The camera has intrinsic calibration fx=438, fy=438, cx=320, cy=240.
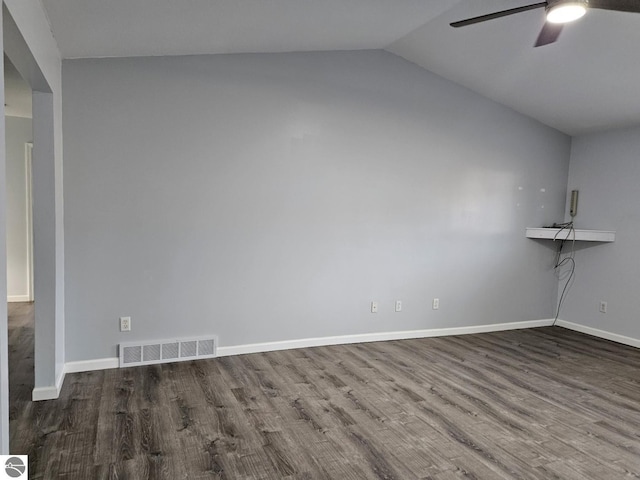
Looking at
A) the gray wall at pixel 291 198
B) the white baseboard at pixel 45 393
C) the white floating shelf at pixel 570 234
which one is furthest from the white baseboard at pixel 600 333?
the white baseboard at pixel 45 393

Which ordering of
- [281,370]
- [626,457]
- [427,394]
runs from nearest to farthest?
[626,457], [427,394], [281,370]

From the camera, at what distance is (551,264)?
538cm

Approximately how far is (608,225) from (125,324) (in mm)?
5059

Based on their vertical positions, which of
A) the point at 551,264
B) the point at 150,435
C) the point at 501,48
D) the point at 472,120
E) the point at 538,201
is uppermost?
the point at 501,48

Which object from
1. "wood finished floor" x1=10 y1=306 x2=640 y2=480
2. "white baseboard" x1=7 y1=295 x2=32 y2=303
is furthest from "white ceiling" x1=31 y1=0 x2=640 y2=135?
"white baseboard" x1=7 y1=295 x2=32 y2=303

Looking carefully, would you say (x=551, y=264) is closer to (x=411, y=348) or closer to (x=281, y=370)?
(x=411, y=348)

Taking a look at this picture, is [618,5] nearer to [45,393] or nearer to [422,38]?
[422,38]

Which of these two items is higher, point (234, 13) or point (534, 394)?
point (234, 13)

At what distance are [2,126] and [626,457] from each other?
11.0ft

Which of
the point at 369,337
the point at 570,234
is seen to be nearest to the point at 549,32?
the point at 369,337

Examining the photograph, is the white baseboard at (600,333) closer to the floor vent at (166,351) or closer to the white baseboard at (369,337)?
the white baseboard at (369,337)

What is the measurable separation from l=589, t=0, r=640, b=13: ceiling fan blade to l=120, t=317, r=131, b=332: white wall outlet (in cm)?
369

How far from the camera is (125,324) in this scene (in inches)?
141

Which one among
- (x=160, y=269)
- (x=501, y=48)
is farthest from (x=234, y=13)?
(x=501, y=48)
